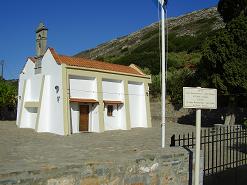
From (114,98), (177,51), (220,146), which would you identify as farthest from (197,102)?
(177,51)

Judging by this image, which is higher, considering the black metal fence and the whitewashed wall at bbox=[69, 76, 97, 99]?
the whitewashed wall at bbox=[69, 76, 97, 99]

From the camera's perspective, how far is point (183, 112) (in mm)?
38469

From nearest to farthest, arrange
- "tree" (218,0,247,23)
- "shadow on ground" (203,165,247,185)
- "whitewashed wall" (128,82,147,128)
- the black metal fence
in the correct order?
the black metal fence, "shadow on ground" (203,165,247,185), "tree" (218,0,247,23), "whitewashed wall" (128,82,147,128)

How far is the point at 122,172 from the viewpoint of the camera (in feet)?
22.7

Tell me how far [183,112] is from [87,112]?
12.7 m

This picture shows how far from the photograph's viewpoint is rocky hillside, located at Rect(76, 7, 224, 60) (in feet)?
221

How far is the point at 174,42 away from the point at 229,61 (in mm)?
41027

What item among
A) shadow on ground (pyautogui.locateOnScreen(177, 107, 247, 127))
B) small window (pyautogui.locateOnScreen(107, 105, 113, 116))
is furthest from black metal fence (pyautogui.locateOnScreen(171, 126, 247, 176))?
shadow on ground (pyautogui.locateOnScreen(177, 107, 247, 127))

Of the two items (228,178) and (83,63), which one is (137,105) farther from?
(228,178)

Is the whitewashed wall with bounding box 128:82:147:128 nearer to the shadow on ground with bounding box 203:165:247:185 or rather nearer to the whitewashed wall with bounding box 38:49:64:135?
the whitewashed wall with bounding box 38:49:64:135

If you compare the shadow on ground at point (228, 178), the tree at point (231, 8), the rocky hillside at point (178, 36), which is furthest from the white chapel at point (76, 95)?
A: the rocky hillside at point (178, 36)

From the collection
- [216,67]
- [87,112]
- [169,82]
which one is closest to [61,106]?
[87,112]

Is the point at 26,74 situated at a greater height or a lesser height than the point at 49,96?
greater

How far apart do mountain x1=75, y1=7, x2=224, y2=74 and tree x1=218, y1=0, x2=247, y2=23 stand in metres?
21.2
